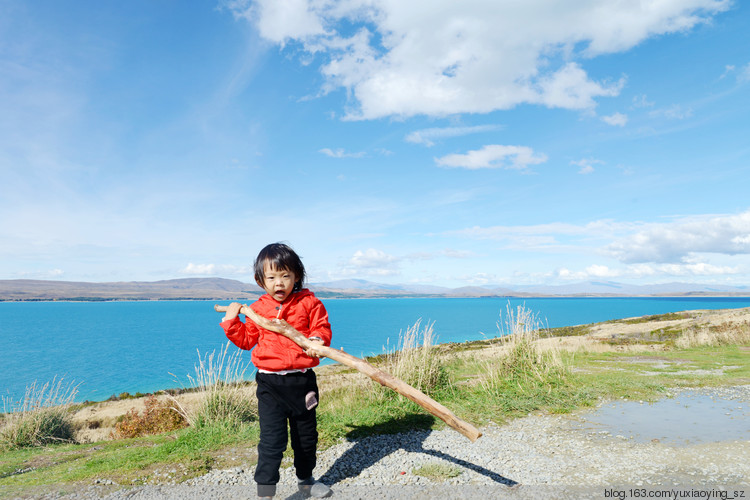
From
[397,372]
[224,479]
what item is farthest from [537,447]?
[224,479]

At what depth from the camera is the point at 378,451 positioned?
5.03 metres

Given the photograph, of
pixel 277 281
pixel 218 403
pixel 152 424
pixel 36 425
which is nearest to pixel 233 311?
pixel 277 281

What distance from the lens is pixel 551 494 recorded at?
3691 mm

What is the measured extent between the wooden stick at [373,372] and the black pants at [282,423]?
43 centimetres

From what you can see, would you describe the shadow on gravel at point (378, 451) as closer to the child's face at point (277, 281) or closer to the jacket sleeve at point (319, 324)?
the jacket sleeve at point (319, 324)

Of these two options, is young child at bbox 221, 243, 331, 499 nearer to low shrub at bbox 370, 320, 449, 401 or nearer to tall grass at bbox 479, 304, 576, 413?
low shrub at bbox 370, 320, 449, 401

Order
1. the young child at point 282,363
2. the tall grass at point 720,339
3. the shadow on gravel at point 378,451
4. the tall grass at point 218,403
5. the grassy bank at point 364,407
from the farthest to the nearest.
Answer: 1. the tall grass at point 720,339
2. the tall grass at point 218,403
3. the grassy bank at point 364,407
4. the shadow on gravel at point 378,451
5. the young child at point 282,363

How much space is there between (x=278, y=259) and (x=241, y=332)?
2.56 ft

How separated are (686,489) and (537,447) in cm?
163

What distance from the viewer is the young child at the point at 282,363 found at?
3723 mm

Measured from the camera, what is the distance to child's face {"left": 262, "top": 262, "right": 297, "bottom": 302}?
393cm

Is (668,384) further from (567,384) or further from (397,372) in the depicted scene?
(397,372)

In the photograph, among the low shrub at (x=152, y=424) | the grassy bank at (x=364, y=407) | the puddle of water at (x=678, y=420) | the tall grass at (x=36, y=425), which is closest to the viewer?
the grassy bank at (x=364, y=407)

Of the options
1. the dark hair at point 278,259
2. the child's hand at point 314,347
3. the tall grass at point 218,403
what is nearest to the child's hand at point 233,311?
the dark hair at point 278,259
